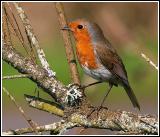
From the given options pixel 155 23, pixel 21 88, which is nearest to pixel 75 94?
pixel 21 88

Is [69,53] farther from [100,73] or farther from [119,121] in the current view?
[100,73]

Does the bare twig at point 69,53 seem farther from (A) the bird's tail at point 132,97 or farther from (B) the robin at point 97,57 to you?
(A) the bird's tail at point 132,97

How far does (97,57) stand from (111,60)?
6.8 inches

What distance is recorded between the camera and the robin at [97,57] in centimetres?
587

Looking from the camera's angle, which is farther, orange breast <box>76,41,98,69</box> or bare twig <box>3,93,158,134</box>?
orange breast <box>76,41,98,69</box>

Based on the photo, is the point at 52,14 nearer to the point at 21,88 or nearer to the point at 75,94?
the point at 21,88

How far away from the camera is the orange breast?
5.91 m

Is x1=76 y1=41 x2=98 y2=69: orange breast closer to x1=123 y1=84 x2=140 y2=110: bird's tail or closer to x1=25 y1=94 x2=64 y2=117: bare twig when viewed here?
x1=123 y1=84 x2=140 y2=110: bird's tail

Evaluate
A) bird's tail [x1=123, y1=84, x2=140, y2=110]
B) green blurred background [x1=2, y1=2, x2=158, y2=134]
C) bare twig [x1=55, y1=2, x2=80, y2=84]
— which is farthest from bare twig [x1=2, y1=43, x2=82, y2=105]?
green blurred background [x1=2, y1=2, x2=158, y2=134]

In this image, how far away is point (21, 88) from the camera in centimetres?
1458

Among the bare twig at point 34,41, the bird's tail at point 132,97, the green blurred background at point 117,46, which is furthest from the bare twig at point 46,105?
the green blurred background at point 117,46

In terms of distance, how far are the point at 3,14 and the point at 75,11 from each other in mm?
12336

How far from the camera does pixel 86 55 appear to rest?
5.96m

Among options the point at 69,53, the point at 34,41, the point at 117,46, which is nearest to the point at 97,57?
the point at 69,53
